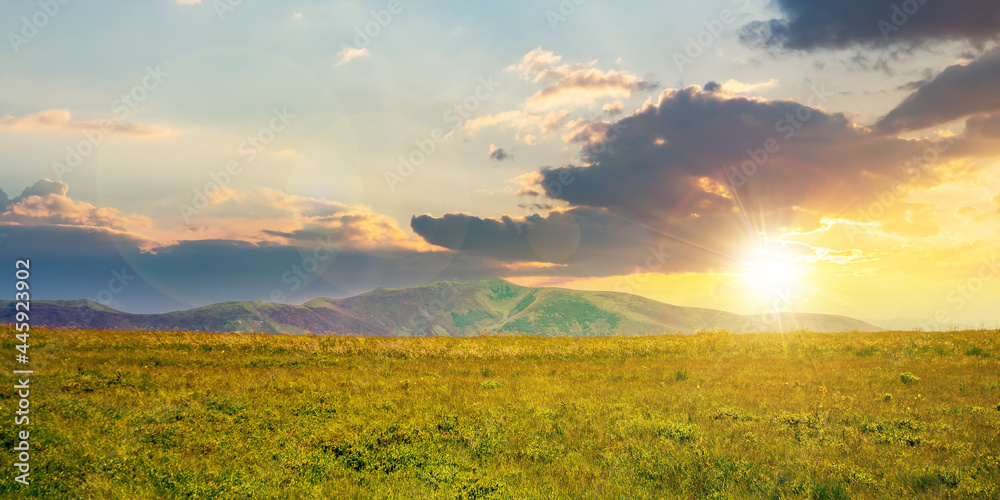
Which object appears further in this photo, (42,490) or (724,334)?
(724,334)

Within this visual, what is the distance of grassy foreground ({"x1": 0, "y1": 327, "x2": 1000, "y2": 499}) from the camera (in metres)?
10.2

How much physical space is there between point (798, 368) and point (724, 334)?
15.2 metres

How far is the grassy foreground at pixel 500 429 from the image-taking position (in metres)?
10.2

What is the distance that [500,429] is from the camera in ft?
47.1

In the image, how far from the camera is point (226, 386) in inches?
771

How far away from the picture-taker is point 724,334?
40.9 m

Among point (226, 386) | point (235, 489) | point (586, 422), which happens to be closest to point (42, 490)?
point (235, 489)

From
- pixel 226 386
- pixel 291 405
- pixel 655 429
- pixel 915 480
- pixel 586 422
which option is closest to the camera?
pixel 915 480

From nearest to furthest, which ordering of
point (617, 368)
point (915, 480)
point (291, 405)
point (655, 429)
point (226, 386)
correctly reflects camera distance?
point (915, 480), point (655, 429), point (291, 405), point (226, 386), point (617, 368)

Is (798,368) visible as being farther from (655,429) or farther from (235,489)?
(235,489)

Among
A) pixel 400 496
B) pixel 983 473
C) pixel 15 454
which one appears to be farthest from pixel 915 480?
pixel 15 454

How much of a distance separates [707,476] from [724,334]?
3390 centimetres

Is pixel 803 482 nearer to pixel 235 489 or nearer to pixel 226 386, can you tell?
pixel 235 489

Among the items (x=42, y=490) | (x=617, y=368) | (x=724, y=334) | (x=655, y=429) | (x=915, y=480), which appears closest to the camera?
(x=42, y=490)
